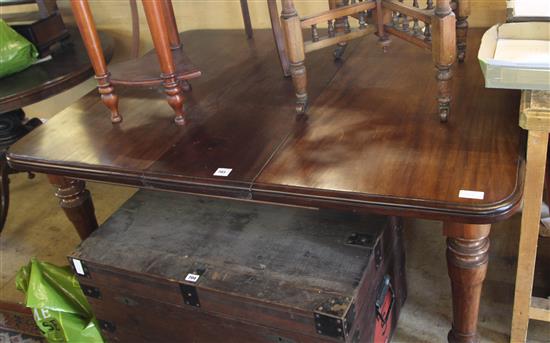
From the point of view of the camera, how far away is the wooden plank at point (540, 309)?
1214 mm

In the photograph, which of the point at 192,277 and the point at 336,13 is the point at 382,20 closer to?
the point at 336,13

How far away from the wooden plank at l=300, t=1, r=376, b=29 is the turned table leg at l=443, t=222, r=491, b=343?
0.53m

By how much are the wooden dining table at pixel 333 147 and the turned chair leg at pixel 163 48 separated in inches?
3.5

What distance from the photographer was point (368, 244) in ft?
3.78

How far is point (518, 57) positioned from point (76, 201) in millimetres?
1138

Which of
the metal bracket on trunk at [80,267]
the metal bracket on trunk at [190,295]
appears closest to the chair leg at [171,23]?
the metal bracket on trunk at [80,267]

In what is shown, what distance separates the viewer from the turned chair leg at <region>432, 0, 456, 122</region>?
1028mm

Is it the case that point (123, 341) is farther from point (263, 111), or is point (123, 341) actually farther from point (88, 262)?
point (263, 111)

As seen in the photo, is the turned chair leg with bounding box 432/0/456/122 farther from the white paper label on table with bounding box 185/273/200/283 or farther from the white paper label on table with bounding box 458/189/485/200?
the white paper label on table with bounding box 185/273/200/283

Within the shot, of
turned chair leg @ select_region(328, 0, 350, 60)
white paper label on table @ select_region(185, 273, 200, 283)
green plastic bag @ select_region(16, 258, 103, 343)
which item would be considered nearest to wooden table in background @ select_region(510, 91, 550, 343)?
turned chair leg @ select_region(328, 0, 350, 60)

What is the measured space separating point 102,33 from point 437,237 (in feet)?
4.90

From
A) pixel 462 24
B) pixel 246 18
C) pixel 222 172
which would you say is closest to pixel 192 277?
pixel 222 172

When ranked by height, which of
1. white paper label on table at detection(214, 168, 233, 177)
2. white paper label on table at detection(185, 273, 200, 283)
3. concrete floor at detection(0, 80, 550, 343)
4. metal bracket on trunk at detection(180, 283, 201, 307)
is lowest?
concrete floor at detection(0, 80, 550, 343)

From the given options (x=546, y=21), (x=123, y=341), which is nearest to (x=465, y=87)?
(x=546, y=21)
